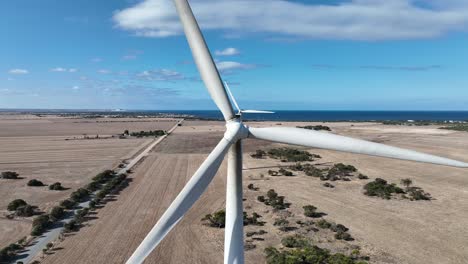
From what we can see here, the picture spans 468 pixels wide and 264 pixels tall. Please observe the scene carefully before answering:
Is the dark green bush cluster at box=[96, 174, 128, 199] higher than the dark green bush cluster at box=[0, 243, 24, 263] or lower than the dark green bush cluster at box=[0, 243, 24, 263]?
higher

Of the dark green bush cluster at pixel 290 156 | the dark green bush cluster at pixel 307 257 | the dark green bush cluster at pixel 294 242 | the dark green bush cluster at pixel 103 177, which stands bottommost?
the dark green bush cluster at pixel 294 242

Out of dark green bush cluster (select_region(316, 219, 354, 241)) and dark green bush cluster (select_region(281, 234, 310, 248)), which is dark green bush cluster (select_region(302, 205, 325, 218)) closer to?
dark green bush cluster (select_region(316, 219, 354, 241))

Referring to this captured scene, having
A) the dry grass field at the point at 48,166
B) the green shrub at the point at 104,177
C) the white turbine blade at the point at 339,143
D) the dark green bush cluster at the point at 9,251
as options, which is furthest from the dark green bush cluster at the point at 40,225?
the white turbine blade at the point at 339,143

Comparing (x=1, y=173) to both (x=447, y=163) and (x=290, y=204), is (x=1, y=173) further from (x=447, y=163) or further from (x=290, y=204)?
(x=447, y=163)

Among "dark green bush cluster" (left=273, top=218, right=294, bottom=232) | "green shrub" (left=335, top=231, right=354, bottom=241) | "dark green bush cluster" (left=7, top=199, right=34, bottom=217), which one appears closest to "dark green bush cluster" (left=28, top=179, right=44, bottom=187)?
"dark green bush cluster" (left=7, top=199, right=34, bottom=217)

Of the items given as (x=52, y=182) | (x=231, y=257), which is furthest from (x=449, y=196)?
(x=52, y=182)

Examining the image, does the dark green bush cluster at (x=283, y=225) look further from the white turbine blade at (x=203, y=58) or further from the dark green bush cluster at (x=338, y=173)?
the dark green bush cluster at (x=338, y=173)

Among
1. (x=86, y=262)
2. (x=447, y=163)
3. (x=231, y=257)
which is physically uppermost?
(x=447, y=163)
